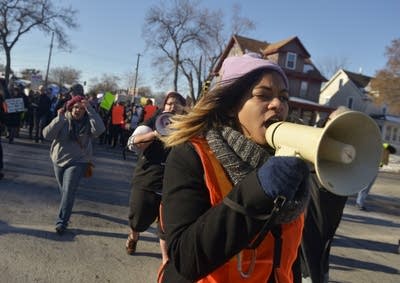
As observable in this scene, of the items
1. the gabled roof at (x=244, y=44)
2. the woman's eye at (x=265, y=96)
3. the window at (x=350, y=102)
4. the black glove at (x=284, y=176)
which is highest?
the gabled roof at (x=244, y=44)

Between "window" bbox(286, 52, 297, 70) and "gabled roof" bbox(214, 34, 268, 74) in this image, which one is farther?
"gabled roof" bbox(214, 34, 268, 74)

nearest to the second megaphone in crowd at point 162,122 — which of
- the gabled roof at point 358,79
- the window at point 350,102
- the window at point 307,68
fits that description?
the window at point 307,68

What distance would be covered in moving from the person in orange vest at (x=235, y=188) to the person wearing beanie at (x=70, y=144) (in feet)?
12.4

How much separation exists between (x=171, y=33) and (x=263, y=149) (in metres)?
47.3

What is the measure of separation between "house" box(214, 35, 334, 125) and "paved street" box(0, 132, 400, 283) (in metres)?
34.4

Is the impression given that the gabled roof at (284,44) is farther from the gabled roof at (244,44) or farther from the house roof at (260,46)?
the gabled roof at (244,44)

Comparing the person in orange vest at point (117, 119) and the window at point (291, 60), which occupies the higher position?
the window at point (291, 60)

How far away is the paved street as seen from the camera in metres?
4.36

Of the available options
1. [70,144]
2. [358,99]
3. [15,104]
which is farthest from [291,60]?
[70,144]

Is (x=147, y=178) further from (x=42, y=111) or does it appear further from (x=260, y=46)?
(x=260, y=46)

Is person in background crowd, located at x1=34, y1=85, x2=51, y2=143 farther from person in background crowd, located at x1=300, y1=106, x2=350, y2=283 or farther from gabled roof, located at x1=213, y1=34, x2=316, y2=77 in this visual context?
gabled roof, located at x1=213, y1=34, x2=316, y2=77

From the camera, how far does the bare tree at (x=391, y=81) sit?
37219 millimetres

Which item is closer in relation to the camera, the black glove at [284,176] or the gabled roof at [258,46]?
the black glove at [284,176]

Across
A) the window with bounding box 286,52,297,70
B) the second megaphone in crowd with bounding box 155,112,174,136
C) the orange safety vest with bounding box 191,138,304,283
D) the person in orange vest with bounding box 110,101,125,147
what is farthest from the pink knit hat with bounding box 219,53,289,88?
the window with bounding box 286,52,297,70
